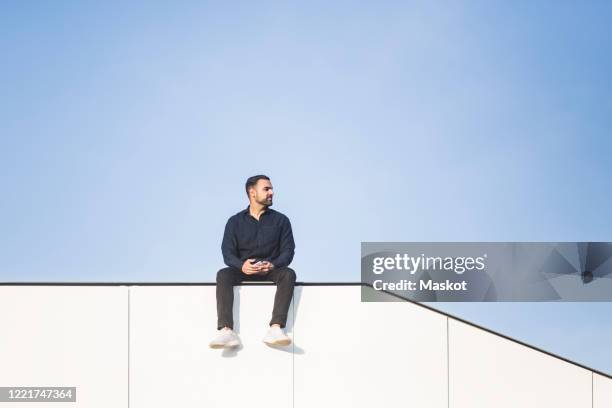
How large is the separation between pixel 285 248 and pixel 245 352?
2.52 feet

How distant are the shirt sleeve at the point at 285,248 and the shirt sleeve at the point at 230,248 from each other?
9.9 inches

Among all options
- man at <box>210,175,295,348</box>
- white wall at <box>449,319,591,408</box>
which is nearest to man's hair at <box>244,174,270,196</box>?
man at <box>210,175,295,348</box>

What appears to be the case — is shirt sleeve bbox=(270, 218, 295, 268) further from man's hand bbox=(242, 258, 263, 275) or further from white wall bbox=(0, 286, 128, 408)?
white wall bbox=(0, 286, 128, 408)

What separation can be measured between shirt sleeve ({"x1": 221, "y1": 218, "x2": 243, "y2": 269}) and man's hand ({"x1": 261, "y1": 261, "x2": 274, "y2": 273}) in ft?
0.49

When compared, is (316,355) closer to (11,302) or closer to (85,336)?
(85,336)

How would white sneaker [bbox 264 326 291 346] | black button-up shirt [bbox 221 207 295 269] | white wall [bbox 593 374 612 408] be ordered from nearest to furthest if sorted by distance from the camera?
white sneaker [bbox 264 326 291 346] → black button-up shirt [bbox 221 207 295 269] → white wall [bbox 593 374 612 408]

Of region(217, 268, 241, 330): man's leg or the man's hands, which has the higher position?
the man's hands

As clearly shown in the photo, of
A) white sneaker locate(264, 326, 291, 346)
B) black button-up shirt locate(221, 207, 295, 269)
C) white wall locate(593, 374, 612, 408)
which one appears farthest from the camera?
white wall locate(593, 374, 612, 408)

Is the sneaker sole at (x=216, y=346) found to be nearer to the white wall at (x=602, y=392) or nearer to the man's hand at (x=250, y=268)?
the man's hand at (x=250, y=268)

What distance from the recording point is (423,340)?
4.80 meters

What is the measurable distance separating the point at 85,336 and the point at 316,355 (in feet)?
5.31

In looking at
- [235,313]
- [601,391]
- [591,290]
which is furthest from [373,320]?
[591,290]

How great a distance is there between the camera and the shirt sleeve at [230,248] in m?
4.61

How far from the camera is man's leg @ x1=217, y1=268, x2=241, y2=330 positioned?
4.59m
